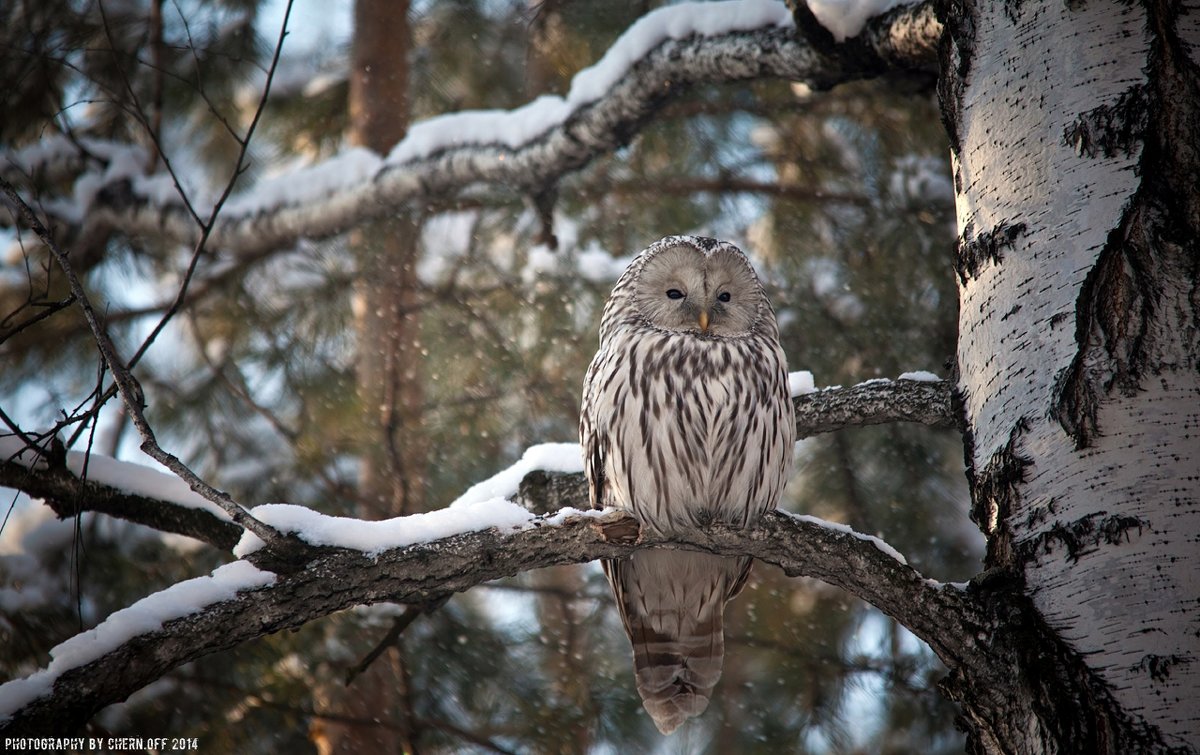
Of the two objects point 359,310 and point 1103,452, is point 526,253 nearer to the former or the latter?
point 359,310

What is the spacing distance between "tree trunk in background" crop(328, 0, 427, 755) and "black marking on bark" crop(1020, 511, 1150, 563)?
7.65 ft

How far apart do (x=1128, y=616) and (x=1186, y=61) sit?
3.33 ft

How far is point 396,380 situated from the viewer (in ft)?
13.3

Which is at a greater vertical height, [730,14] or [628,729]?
[730,14]

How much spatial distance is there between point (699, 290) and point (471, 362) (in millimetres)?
1835

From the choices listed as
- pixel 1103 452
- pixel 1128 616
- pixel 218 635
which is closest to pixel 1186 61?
pixel 1103 452

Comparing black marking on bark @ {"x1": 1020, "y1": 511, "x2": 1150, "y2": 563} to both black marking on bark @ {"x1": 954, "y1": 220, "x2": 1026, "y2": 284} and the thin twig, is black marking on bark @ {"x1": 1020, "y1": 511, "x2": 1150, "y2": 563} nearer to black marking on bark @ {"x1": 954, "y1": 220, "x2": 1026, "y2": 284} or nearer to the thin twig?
black marking on bark @ {"x1": 954, "y1": 220, "x2": 1026, "y2": 284}

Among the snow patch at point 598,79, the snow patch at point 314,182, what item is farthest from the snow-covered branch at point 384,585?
the snow patch at point 314,182

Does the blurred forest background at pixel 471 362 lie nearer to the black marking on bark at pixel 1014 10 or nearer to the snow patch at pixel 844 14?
the snow patch at pixel 844 14

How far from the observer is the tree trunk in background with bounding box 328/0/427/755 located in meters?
3.86

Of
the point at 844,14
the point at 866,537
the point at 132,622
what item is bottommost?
the point at 132,622

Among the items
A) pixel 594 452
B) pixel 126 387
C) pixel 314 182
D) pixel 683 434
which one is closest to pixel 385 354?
pixel 314 182

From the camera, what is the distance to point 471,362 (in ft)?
15.2

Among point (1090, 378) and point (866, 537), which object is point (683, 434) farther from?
point (1090, 378)
